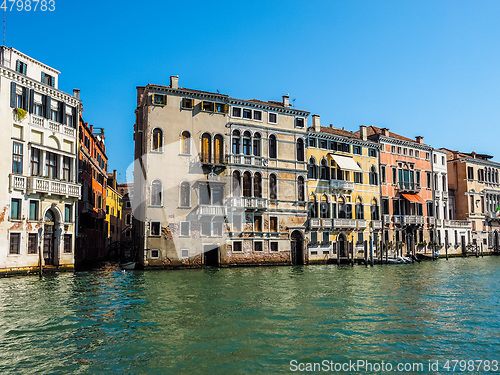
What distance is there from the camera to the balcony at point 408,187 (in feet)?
125

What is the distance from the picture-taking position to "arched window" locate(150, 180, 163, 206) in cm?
2661

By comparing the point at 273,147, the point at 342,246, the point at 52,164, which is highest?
the point at 273,147

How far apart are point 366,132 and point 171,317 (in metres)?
29.4

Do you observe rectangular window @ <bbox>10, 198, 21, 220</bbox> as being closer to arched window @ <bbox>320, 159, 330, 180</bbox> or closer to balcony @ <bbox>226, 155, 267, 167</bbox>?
balcony @ <bbox>226, 155, 267, 167</bbox>

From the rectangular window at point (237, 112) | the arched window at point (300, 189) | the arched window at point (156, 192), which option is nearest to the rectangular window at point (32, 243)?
the arched window at point (156, 192)

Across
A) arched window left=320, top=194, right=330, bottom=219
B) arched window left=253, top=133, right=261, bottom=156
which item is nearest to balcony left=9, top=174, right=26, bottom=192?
arched window left=253, top=133, right=261, bottom=156

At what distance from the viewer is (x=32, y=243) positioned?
22.5 metres

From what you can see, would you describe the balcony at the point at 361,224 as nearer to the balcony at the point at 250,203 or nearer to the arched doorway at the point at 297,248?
the arched doorway at the point at 297,248

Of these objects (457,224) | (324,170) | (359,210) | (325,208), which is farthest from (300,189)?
(457,224)

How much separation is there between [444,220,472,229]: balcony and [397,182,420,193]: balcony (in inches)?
221

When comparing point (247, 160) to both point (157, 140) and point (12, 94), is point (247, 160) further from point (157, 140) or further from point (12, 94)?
point (12, 94)

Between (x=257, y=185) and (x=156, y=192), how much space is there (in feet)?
22.7

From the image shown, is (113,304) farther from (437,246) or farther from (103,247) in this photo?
A: (437,246)

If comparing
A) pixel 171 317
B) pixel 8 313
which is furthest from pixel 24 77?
pixel 171 317
